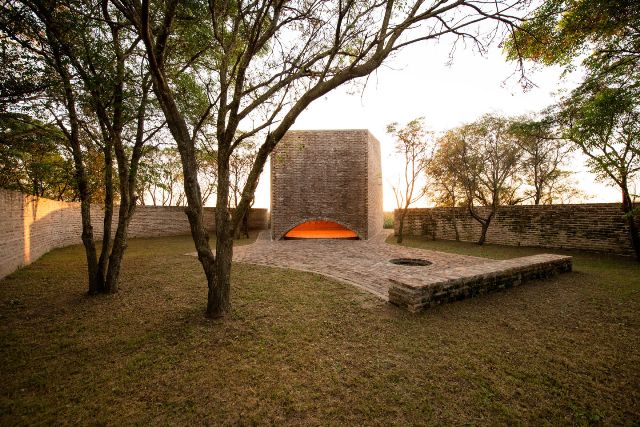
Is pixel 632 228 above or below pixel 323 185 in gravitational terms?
below

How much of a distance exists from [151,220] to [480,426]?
1971 cm

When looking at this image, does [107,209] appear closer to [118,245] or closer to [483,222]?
[118,245]

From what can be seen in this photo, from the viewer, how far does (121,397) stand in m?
2.21

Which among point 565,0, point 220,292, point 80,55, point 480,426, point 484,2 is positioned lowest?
point 480,426

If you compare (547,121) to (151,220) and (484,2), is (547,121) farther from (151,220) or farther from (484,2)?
(151,220)

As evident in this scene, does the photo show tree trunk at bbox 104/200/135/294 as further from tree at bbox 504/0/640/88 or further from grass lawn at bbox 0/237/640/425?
tree at bbox 504/0/640/88

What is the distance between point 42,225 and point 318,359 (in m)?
12.0

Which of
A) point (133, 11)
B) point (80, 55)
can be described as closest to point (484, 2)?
point (133, 11)

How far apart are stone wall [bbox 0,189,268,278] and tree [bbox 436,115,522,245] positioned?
14.4 metres

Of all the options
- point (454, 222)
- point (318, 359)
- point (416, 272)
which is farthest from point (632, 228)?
point (318, 359)

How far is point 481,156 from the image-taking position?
474 inches

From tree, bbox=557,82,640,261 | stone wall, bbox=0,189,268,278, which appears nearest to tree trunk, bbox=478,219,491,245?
tree, bbox=557,82,640,261

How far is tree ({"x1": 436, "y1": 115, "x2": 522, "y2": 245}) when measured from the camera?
1168 cm

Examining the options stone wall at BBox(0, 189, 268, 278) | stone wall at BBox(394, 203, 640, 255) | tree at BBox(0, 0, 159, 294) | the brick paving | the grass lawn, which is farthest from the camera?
stone wall at BBox(394, 203, 640, 255)
